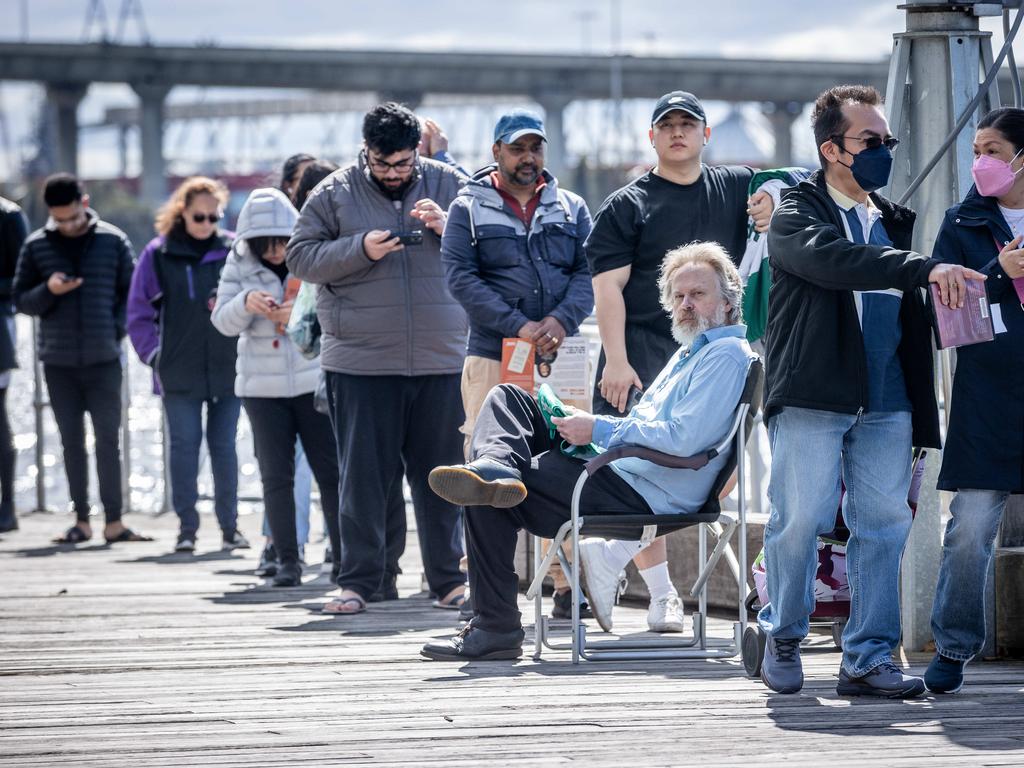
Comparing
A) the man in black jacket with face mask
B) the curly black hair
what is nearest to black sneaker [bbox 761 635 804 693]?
the man in black jacket with face mask

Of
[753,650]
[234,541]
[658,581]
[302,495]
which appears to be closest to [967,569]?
[753,650]

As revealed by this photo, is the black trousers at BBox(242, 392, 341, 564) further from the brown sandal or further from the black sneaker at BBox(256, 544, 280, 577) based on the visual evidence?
the brown sandal

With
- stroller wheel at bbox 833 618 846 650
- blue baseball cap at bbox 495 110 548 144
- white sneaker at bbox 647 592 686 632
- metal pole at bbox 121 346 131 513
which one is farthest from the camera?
metal pole at bbox 121 346 131 513

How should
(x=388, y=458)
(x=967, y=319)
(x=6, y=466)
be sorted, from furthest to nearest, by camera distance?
(x=6, y=466) → (x=388, y=458) → (x=967, y=319)

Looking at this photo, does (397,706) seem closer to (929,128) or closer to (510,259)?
(510,259)

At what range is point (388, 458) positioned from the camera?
7.32 meters

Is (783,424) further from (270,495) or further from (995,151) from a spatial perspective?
(270,495)

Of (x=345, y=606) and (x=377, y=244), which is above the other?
(x=377, y=244)

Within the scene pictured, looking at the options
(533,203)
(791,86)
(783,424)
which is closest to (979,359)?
(783,424)

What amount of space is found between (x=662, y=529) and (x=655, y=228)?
120 centimetres

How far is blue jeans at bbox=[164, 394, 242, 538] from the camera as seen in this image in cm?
988

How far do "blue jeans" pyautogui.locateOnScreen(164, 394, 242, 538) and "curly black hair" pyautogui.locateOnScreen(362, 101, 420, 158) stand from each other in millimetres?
3123

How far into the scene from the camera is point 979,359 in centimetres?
507

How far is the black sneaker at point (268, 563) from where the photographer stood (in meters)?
8.60
